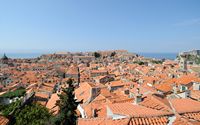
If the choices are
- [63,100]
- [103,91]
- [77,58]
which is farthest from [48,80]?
[77,58]

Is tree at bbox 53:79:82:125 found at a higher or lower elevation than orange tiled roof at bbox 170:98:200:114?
lower

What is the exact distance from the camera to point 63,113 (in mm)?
18047

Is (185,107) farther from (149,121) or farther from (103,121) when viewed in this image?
(103,121)

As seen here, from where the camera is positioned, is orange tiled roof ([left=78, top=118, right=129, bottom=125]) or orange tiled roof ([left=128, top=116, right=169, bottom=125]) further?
orange tiled roof ([left=78, top=118, right=129, bottom=125])

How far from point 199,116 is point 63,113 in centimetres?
1011

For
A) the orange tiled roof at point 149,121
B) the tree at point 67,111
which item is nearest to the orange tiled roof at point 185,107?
the orange tiled roof at point 149,121

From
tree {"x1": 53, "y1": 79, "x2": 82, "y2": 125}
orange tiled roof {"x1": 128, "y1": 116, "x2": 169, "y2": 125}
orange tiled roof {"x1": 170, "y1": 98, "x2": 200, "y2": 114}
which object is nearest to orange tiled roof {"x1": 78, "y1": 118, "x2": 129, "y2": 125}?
orange tiled roof {"x1": 128, "y1": 116, "x2": 169, "y2": 125}

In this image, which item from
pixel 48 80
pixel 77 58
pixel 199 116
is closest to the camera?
pixel 199 116

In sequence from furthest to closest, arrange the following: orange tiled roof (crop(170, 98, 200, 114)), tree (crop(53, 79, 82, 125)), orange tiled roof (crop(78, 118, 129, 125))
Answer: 1. tree (crop(53, 79, 82, 125))
2. orange tiled roof (crop(170, 98, 200, 114))
3. orange tiled roof (crop(78, 118, 129, 125))

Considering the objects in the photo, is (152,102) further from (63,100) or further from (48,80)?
(48,80)

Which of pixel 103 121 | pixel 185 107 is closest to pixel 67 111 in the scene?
pixel 103 121

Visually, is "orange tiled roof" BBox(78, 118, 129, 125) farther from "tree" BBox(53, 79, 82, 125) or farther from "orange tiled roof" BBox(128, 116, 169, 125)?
"tree" BBox(53, 79, 82, 125)

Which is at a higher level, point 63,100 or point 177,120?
point 177,120

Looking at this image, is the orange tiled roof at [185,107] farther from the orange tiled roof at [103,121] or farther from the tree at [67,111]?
the tree at [67,111]
